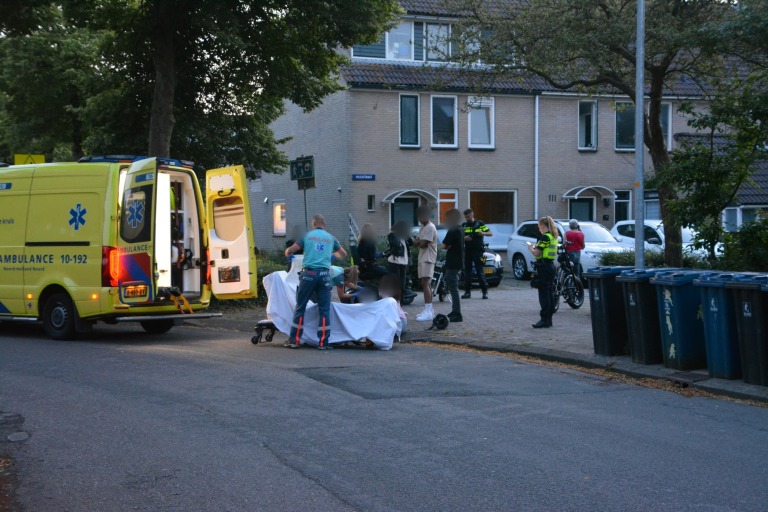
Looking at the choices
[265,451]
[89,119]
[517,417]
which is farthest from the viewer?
[89,119]

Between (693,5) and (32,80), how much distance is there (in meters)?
18.5

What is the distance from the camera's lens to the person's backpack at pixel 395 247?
1550cm

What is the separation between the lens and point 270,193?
35125 mm

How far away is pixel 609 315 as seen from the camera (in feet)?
36.1

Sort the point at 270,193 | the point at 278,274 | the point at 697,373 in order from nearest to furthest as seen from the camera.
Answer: the point at 697,373 < the point at 278,274 < the point at 270,193

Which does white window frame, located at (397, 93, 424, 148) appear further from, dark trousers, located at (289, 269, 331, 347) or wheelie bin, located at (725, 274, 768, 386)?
wheelie bin, located at (725, 274, 768, 386)

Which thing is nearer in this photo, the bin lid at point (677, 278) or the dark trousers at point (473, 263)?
the bin lid at point (677, 278)

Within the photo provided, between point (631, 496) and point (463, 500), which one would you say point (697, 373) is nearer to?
point (631, 496)

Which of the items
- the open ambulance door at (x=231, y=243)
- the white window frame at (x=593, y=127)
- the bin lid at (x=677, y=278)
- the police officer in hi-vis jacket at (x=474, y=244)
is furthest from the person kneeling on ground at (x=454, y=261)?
the white window frame at (x=593, y=127)

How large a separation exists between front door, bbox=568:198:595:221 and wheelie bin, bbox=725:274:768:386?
21749 millimetres

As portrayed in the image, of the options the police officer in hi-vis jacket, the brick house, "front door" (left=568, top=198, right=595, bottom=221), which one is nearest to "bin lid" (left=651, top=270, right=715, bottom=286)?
the police officer in hi-vis jacket

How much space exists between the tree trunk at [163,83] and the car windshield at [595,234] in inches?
437

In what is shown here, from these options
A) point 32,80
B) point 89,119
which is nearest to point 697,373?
point 89,119

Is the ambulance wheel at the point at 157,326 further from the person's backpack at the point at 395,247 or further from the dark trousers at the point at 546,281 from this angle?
the dark trousers at the point at 546,281
